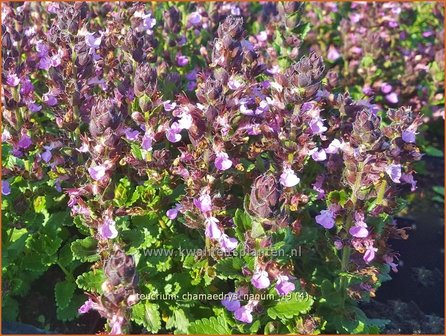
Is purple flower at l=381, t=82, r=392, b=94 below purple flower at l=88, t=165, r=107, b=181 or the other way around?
the other way around

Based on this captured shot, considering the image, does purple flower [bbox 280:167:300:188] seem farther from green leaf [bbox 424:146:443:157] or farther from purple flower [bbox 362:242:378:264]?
green leaf [bbox 424:146:443:157]

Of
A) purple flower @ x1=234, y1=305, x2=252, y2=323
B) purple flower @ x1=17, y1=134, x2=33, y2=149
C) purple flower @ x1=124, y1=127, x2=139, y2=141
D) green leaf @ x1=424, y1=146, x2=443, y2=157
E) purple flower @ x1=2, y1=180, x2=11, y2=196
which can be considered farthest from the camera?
green leaf @ x1=424, y1=146, x2=443, y2=157

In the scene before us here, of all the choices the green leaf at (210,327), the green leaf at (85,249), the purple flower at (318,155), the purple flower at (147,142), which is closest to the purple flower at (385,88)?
the purple flower at (318,155)

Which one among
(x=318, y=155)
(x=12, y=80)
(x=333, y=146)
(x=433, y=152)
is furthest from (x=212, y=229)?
(x=433, y=152)

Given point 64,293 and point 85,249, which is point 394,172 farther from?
point 64,293

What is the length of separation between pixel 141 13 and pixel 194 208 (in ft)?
6.51

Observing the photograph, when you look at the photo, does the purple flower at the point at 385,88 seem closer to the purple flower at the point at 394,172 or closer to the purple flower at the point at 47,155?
the purple flower at the point at 394,172

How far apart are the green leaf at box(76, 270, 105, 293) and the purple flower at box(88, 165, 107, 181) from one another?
67 centimetres

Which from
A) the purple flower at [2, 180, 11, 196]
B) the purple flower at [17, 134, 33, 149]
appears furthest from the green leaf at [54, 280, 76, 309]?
the purple flower at [17, 134, 33, 149]

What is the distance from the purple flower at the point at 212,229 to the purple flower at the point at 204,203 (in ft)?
0.21

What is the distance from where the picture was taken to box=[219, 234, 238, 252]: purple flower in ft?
11.1

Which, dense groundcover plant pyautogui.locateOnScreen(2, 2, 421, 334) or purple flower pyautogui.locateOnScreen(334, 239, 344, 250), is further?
purple flower pyautogui.locateOnScreen(334, 239, 344, 250)

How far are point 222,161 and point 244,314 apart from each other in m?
0.89

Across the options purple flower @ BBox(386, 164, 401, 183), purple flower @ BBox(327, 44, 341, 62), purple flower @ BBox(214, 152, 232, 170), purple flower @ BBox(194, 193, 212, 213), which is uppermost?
purple flower @ BBox(327, 44, 341, 62)
